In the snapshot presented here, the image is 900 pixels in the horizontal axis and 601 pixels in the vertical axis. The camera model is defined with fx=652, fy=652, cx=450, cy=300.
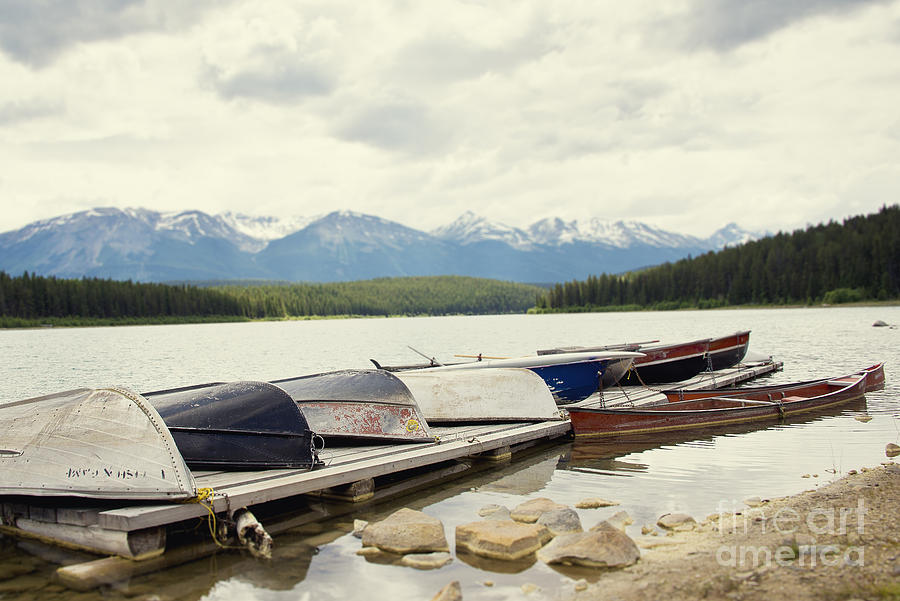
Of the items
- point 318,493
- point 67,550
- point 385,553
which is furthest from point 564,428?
point 67,550

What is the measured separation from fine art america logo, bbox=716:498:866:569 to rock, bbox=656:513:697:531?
1.33ft

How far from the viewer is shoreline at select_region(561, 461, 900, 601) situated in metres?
Result: 6.55

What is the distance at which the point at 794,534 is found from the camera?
8305 millimetres

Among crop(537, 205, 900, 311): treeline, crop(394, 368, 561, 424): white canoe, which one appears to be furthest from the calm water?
crop(537, 205, 900, 311): treeline

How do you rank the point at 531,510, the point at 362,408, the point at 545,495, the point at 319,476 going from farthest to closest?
the point at 362,408 < the point at 545,495 < the point at 319,476 < the point at 531,510

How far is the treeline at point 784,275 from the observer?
388ft

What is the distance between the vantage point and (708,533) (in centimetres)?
882

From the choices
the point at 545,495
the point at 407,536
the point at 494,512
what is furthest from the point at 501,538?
the point at 545,495

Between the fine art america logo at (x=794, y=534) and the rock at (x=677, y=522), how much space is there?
40cm

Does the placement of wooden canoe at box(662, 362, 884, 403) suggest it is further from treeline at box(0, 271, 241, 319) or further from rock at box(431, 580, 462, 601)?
treeline at box(0, 271, 241, 319)

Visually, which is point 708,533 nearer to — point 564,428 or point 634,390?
point 564,428

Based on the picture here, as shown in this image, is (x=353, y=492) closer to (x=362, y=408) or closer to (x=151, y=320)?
(x=362, y=408)

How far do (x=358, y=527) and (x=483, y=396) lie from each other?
698 cm

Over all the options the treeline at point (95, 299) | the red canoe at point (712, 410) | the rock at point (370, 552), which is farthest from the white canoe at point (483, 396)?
the treeline at point (95, 299)
